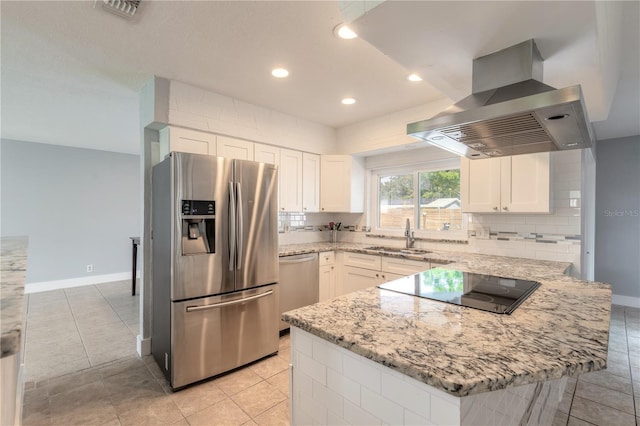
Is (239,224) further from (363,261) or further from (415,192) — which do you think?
(415,192)

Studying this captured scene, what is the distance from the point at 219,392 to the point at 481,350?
6.63ft

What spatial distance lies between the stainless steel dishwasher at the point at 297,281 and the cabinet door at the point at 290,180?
2.14 ft

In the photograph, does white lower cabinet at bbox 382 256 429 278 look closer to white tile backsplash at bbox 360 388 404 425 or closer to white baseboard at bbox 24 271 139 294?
white tile backsplash at bbox 360 388 404 425

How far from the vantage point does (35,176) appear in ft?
16.5

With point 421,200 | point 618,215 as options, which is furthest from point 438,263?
point 618,215

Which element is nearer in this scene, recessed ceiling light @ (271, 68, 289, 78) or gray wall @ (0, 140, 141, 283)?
recessed ceiling light @ (271, 68, 289, 78)

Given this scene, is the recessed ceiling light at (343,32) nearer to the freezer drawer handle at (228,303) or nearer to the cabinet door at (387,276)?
the freezer drawer handle at (228,303)

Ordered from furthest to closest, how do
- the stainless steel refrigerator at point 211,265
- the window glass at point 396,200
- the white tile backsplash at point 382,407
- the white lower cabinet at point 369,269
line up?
the window glass at point 396,200 < the white lower cabinet at point 369,269 < the stainless steel refrigerator at point 211,265 < the white tile backsplash at point 382,407

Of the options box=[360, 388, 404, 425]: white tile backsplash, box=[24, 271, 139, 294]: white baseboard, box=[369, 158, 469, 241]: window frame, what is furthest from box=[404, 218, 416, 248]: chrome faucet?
box=[24, 271, 139, 294]: white baseboard

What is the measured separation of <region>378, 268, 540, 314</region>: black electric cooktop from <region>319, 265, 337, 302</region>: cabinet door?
178cm

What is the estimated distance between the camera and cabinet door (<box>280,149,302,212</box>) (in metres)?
3.59

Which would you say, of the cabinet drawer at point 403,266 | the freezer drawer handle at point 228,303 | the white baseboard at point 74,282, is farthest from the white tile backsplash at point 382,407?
the white baseboard at point 74,282

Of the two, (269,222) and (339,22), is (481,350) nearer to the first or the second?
(339,22)

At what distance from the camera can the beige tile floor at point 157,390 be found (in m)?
1.99
